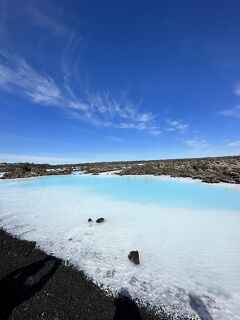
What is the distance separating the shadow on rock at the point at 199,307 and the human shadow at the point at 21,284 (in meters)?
2.72

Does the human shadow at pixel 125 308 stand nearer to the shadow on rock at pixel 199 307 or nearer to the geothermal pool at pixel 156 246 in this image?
the geothermal pool at pixel 156 246

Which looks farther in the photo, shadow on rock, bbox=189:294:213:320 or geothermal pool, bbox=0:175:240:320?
geothermal pool, bbox=0:175:240:320

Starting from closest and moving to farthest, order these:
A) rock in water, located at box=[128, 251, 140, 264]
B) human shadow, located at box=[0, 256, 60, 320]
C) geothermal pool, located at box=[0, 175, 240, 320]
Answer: human shadow, located at box=[0, 256, 60, 320], geothermal pool, located at box=[0, 175, 240, 320], rock in water, located at box=[128, 251, 140, 264]

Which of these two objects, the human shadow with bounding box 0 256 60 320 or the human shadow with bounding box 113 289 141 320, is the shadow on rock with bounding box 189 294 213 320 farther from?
the human shadow with bounding box 0 256 60 320

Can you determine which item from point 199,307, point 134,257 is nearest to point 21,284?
point 134,257

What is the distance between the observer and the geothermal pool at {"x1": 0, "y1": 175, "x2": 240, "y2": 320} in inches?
179

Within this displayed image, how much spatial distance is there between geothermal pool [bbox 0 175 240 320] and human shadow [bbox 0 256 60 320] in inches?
30.9

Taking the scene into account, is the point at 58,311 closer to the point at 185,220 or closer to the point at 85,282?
the point at 85,282

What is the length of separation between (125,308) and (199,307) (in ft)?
4.02

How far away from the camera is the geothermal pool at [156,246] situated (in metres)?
4.54

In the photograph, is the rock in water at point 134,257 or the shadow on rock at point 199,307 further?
the rock in water at point 134,257

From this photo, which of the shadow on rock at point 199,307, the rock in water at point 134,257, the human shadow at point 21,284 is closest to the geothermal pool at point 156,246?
the shadow on rock at point 199,307

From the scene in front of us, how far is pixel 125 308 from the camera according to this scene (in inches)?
161

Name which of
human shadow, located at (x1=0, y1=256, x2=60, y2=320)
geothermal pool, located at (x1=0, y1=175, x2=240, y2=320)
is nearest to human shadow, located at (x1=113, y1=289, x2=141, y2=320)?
geothermal pool, located at (x1=0, y1=175, x2=240, y2=320)
